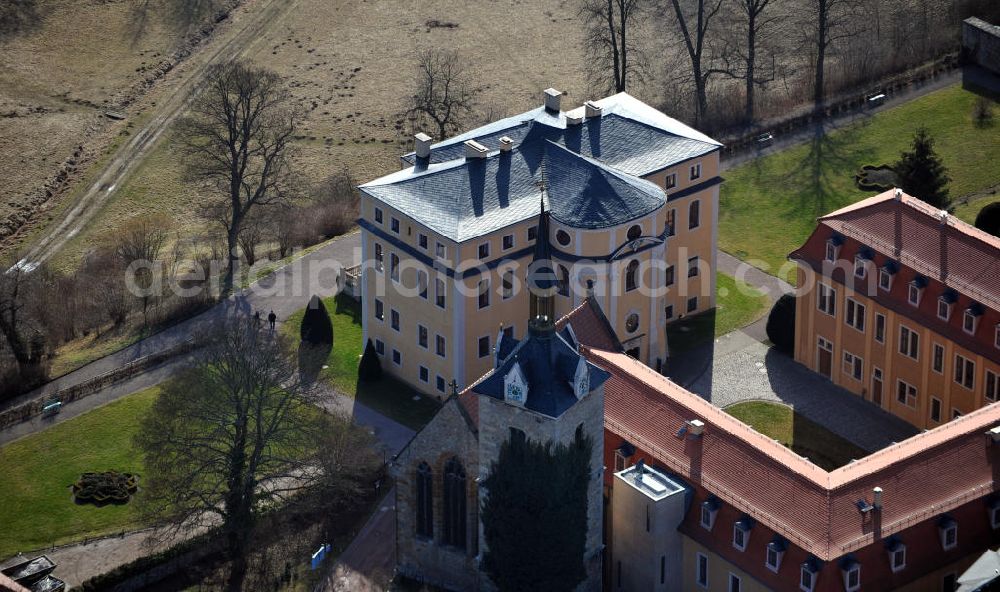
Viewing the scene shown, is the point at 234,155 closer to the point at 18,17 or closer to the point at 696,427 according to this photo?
the point at 696,427

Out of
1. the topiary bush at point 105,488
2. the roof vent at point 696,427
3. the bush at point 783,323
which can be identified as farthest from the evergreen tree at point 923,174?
the topiary bush at point 105,488

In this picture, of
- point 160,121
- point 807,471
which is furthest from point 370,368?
point 160,121

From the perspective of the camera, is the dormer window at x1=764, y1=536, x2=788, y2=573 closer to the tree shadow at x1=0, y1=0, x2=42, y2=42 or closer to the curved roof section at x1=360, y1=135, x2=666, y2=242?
the curved roof section at x1=360, y1=135, x2=666, y2=242

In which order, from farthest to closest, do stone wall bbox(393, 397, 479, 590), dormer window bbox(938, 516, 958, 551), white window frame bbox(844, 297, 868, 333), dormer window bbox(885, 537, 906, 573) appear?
white window frame bbox(844, 297, 868, 333) < stone wall bbox(393, 397, 479, 590) < dormer window bbox(938, 516, 958, 551) < dormer window bbox(885, 537, 906, 573)

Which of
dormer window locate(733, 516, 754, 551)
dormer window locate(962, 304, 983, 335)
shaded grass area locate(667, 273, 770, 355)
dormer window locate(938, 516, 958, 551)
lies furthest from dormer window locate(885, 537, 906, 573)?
shaded grass area locate(667, 273, 770, 355)

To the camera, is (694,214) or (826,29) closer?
(694,214)

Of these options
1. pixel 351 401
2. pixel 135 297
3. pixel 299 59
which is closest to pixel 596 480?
pixel 351 401
